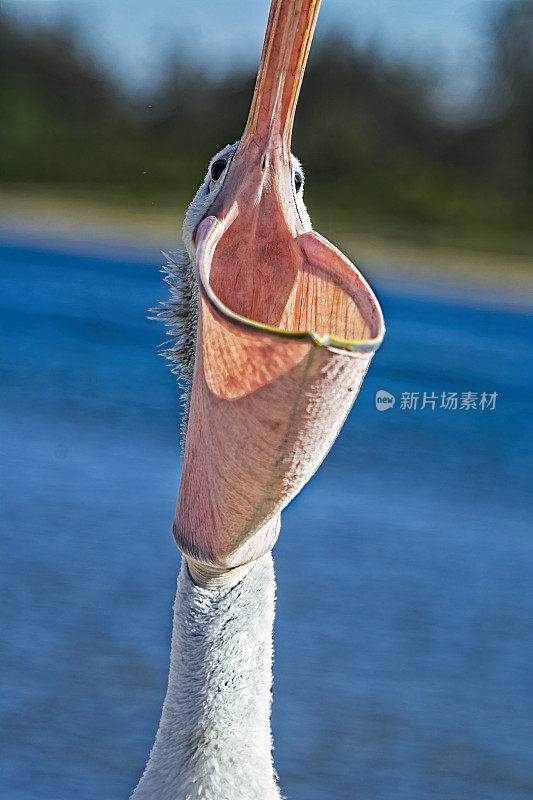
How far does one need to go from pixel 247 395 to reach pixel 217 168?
624 millimetres

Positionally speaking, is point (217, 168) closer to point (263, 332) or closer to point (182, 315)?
point (182, 315)

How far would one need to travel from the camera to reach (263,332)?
993mm

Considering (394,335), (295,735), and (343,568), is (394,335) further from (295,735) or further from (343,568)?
(295,735)

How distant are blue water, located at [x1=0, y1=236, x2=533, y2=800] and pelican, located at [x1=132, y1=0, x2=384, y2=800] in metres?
1.95

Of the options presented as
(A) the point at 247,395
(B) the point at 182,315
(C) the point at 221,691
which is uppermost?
(B) the point at 182,315

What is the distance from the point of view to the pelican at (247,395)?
41.2 inches

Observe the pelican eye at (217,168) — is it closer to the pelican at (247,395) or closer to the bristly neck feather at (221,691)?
the pelican at (247,395)

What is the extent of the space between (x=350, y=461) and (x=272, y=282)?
659 centimetres

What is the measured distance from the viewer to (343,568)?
5.75 metres

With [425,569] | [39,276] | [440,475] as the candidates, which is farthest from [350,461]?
[39,276]

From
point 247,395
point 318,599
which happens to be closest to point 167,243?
point 318,599

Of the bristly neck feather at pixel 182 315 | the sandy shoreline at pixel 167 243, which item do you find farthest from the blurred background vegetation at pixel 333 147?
the bristly neck feather at pixel 182 315
